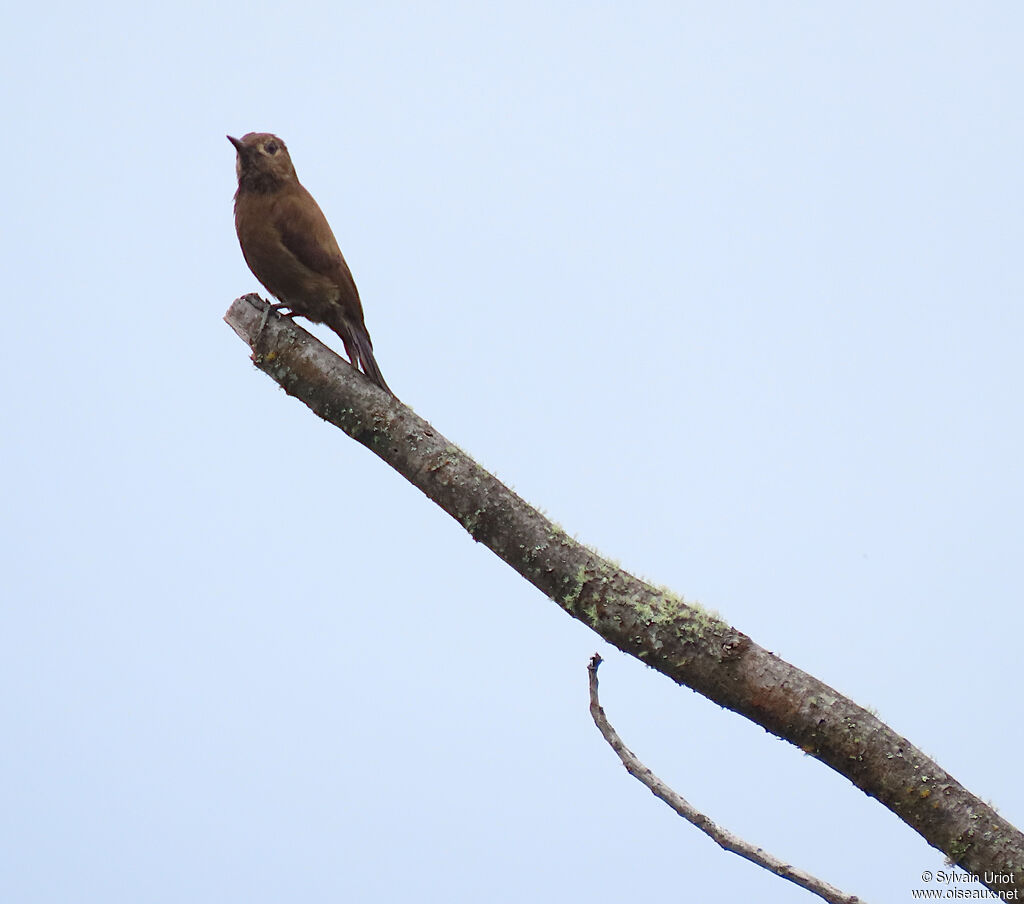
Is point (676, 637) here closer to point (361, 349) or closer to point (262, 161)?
point (361, 349)

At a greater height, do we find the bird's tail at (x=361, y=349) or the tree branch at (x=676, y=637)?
the bird's tail at (x=361, y=349)

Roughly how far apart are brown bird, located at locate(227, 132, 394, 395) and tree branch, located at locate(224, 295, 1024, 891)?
1.84ft

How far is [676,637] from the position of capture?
283 centimetres

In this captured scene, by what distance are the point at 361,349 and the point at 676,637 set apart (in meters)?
1.55

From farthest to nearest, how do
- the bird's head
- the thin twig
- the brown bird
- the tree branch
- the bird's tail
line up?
the bird's head, the brown bird, the bird's tail, the tree branch, the thin twig

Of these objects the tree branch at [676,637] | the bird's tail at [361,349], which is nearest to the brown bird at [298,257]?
the bird's tail at [361,349]

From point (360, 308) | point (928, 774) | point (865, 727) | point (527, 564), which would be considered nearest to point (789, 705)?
point (865, 727)

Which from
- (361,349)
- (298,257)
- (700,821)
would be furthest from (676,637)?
(298,257)

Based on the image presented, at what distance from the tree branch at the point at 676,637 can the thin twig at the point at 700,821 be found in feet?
0.66

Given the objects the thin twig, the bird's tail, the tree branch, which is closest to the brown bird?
the bird's tail

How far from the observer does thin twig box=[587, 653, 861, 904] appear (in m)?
2.51

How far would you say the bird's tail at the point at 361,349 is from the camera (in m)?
3.49

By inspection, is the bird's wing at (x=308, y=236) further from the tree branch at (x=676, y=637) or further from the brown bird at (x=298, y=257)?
the tree branch at (x=676, y=637)

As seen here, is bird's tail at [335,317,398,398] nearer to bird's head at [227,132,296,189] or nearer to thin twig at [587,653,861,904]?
bird's head at [227,132,296,189]
